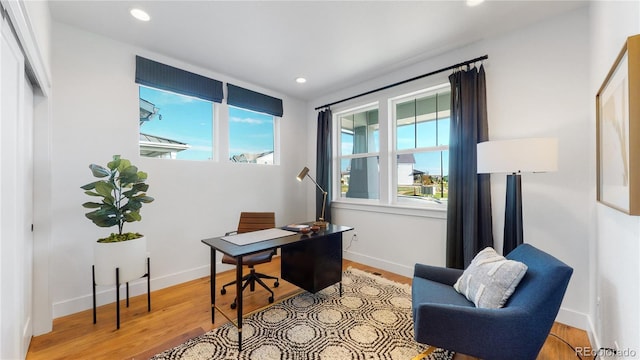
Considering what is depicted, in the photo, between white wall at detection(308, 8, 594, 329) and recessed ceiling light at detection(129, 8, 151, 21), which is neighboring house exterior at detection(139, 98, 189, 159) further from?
white wall at detection(308, 8, 594, 329)

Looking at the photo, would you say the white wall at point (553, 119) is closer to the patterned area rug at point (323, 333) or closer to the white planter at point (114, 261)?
the patterned area rug at point (323, 333)

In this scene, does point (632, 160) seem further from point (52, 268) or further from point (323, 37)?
point (52, 268)

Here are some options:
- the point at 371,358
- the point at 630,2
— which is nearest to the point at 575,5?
the point at 630,2

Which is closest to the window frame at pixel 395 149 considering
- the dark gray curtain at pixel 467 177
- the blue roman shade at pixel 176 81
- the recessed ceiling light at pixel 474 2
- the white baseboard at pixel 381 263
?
the dark gray curtain at pixel 467 177

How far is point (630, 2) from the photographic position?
120 cm

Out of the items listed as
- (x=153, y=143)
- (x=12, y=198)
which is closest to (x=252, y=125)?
(x=153, y=143)

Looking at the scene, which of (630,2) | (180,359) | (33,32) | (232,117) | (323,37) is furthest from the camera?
(232,117)

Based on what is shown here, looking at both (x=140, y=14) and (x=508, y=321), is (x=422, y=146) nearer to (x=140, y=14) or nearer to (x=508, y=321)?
(x=508, y=321)

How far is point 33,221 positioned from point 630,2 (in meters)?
4.04

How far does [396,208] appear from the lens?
3355 mm

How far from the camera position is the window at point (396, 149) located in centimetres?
312

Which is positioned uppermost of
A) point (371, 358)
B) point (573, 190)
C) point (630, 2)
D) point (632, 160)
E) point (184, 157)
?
point (630, 2)

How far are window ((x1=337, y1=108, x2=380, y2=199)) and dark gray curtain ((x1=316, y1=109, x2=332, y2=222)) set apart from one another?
0.84 ft

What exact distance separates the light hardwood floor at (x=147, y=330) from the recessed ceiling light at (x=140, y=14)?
2686 millimetres
